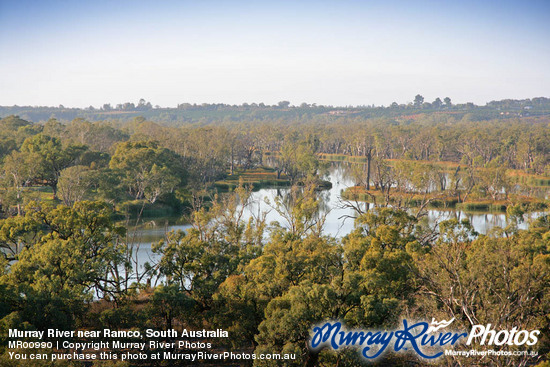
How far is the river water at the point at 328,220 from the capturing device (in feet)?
113

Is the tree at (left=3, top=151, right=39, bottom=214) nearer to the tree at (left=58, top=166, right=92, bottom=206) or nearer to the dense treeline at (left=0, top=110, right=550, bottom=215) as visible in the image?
the dense treeline at (left=0, top=110, right=550, bottom=215)

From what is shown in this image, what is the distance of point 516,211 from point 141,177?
1240 inches

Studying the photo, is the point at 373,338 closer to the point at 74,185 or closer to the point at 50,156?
the point at 74,185

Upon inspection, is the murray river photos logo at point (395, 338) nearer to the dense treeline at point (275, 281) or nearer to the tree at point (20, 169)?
the dense treeline at point (275, 281)

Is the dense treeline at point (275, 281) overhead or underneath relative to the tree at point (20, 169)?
underneath

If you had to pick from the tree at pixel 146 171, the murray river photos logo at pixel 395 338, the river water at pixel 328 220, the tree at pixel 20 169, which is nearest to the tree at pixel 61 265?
the river water at pixel 328 220

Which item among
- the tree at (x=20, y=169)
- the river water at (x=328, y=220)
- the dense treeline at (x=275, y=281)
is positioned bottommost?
the river water at (x=328, y=220)

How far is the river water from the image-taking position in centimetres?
3449

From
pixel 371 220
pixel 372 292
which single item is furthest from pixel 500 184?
pixel 372 292

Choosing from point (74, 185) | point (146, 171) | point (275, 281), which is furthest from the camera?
point (146, 171)

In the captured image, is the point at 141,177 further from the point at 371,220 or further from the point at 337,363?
the point at 337,363

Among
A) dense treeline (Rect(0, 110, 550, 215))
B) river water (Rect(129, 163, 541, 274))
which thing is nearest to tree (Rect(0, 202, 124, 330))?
river water (Rect(129, 163, 541, 274))

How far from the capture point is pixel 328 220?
45.5 meters

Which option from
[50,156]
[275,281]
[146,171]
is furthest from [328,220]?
[275,281]
